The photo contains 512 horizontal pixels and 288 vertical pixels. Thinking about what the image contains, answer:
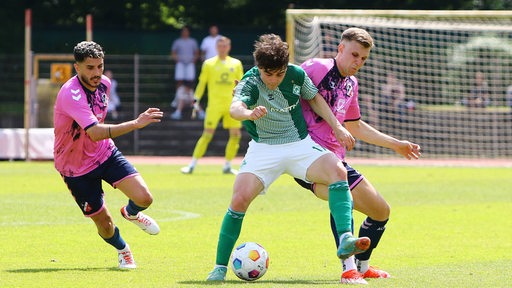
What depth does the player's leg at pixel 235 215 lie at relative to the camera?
832cm

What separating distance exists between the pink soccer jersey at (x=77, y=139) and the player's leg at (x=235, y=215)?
1.57 meters

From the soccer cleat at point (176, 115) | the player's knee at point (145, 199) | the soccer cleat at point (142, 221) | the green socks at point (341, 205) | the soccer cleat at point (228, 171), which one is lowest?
the soccer cleat at point (176, 115)

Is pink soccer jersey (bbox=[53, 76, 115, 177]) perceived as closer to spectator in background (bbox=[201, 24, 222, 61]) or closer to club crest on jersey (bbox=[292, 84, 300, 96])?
club crest on jersey (bbox=[292, 84, 300, 96])

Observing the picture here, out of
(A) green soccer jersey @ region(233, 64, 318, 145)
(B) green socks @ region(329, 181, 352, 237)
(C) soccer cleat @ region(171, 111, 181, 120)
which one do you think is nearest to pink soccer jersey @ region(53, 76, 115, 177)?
(A) green soccer jersey @ region(233, 64, 318, 145)

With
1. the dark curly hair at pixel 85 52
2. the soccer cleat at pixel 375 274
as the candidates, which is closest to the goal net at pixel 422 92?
the dark curly hair at pixel 85 52

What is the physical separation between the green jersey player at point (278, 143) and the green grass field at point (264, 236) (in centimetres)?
51

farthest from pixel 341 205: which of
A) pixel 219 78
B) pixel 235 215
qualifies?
pixel 219 78

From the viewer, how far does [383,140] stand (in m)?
9.09

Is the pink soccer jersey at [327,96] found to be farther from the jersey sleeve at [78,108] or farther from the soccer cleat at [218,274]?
the jersey sleeve at [78,108]

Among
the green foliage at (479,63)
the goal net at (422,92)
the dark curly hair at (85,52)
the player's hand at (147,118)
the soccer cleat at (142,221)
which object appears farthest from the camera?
the green foliage at (479,63)

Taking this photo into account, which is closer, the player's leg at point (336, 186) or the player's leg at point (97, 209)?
the player's leg at point (336, 186)

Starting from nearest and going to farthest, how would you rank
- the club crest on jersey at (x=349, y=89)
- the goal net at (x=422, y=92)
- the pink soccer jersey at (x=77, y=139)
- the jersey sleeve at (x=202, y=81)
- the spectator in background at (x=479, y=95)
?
the club crest on jersey at (x=349, y=89) → the pink soccer jersey at (x=77, y=139) → the jersey sleeve at (x=202, y=81) → the goal net at (x=422, y=92) → the spectator in background at (x=479, y=95)

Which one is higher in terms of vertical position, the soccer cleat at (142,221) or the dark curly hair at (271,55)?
the dark curly hair at (271,55)

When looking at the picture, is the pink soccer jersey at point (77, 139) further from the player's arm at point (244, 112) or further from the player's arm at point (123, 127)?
the player's arm at point (244, 112)
